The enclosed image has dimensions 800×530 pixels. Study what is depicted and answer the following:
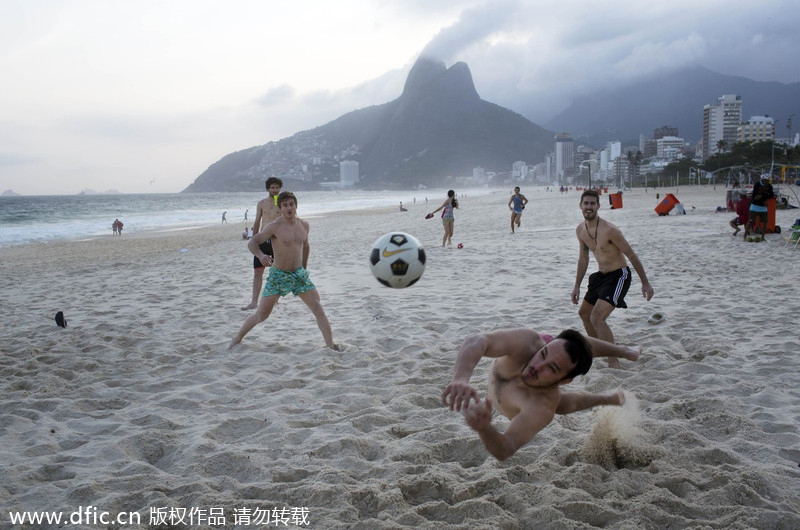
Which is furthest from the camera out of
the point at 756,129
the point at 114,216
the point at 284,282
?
the point at 756,129

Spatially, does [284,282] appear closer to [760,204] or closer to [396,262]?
[396,262]

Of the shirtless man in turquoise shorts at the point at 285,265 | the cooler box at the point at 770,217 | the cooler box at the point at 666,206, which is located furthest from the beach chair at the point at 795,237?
the shirtless man in turquoise shorts at the point at 285,265

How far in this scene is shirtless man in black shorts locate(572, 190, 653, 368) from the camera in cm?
508

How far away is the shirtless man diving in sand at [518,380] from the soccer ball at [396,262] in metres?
1.67

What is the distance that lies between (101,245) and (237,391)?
18827mm

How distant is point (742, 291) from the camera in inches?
301

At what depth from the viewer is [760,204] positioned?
12.8 m

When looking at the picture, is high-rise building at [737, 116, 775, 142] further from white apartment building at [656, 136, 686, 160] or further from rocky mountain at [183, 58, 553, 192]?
rocky mountain at [183, 58, 553, 192]

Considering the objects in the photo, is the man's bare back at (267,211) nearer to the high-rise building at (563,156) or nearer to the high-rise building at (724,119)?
the high-rise building at (724,119)

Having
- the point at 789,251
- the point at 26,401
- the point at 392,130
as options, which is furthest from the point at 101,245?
the point at 392,130

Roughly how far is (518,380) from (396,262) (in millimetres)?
1890

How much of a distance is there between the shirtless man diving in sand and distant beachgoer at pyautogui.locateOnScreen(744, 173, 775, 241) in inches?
471

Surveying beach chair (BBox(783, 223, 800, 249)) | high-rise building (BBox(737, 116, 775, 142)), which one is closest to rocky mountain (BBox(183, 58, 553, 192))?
high-rise building (BBox(737, 116, 775, 142))

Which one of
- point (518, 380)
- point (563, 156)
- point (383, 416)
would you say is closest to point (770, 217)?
point (383, 416)
